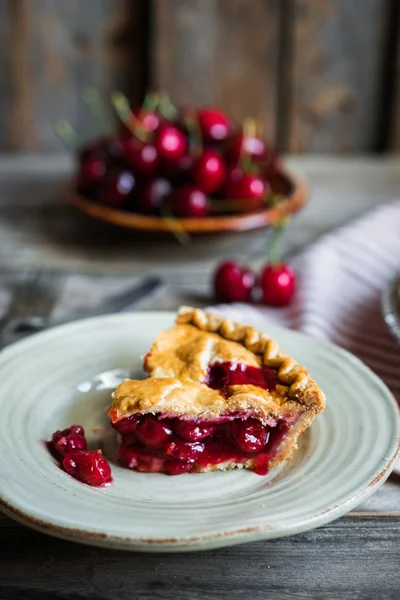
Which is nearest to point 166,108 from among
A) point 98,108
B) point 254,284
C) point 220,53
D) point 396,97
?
point 220,53

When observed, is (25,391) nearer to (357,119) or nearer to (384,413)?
(384,413)

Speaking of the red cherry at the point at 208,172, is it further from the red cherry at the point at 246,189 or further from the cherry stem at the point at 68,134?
the cherry stem at the point at 68,134

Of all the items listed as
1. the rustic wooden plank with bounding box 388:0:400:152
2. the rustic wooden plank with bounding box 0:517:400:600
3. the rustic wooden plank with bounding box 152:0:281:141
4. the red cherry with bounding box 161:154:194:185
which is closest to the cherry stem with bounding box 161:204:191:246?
the red cherry with bounding box 161:154:194:185

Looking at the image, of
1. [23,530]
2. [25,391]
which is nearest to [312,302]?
[25,391]

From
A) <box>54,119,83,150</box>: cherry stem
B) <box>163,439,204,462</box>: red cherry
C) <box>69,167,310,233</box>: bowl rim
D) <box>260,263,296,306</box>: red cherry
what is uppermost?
<box>163,439,204,462</box>: red cherry

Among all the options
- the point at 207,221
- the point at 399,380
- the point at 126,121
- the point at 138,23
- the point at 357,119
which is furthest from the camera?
the point at 357,119

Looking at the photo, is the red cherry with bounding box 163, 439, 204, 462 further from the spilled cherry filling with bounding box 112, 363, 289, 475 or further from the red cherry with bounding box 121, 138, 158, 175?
the red cherry with bounding box 121, 138, 158, 175
